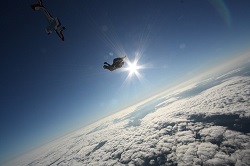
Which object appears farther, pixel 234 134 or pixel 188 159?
pixel 234 134

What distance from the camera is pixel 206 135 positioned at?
215 feet

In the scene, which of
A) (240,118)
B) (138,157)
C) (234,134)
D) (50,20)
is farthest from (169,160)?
(50,20)

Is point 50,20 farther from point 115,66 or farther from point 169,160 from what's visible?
point 169,160

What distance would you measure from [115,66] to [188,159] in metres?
49.0

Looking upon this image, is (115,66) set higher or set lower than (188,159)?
higher

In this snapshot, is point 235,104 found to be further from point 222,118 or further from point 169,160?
point 169,160

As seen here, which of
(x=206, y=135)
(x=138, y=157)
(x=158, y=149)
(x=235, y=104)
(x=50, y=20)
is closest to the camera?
(x=50, y=20)

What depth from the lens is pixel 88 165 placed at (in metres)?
61.4

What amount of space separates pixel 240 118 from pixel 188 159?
49.2 metres

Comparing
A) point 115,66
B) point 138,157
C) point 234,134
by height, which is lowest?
point 234,134

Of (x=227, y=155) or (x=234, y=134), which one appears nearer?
(x=227, y=155)

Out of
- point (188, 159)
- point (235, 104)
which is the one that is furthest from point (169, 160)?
point (235, 104)

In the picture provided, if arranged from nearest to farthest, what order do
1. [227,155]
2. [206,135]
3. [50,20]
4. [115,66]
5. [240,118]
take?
1. [50,20]
2. [115,66]
3. [227,155]
4. [206,135]
5. [240,118]

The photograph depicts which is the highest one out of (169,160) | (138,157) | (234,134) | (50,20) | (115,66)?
(50,20)
